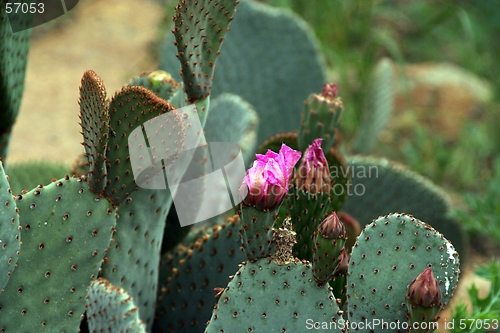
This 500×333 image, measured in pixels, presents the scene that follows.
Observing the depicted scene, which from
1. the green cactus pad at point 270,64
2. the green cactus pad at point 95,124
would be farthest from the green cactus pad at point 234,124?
the green cactus pad at point 95,124

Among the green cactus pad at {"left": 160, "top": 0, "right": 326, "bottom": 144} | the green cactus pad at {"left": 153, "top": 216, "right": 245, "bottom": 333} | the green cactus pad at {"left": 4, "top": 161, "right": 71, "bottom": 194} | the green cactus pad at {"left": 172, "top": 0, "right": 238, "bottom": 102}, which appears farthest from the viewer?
the green cactus pad at {"left": 160, "top": 0, "right": 326, "bottom": 144}

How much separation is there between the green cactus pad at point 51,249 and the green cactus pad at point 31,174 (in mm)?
911

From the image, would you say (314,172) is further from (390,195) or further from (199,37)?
(390,195)

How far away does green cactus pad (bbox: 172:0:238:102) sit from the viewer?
127cm

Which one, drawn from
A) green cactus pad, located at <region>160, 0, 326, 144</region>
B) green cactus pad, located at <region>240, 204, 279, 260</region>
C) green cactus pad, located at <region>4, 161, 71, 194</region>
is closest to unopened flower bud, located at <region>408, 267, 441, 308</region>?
green cactus pad, located at <region>240, 204, 279, 260</region>

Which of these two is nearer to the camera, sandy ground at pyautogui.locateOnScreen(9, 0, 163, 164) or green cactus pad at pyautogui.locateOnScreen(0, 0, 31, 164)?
green cactus pad at pyautogui.locateOnScreen(0, 0, 31, 164)

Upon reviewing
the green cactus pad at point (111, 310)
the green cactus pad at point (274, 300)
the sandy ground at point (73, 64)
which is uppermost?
the green cactus pad at point (274, 300)

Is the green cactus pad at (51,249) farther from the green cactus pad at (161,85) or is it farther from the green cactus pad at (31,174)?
the green cactus pad at (31,174)

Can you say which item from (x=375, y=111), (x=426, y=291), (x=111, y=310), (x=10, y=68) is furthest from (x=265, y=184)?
(x=375, y=111)

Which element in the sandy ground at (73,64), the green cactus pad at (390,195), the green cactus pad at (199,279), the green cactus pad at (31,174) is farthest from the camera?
the sandy ground at (73,64)

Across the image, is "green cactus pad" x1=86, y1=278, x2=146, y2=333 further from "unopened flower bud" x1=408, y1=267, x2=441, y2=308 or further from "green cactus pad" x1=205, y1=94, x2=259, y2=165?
"green cactus pad" x1=205, y1=94, x2=259, y2=165

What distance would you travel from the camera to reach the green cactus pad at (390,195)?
2273mm

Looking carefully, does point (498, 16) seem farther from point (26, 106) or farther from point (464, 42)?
point (26, 106)

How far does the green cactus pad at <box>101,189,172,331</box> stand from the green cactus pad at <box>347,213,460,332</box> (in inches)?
18.5
